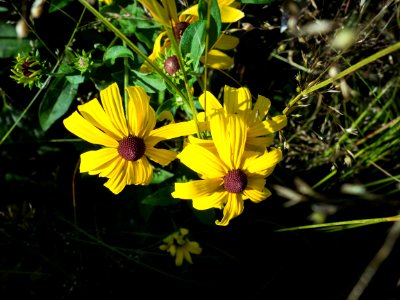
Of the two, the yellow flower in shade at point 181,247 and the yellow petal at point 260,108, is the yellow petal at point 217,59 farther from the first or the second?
the yellow flower in shade at point 181,247

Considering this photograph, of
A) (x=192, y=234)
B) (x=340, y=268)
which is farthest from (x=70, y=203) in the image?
(x=340, y=268)

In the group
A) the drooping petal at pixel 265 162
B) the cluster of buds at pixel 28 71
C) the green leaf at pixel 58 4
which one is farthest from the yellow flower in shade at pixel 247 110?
the green leaf at pixel 58 4

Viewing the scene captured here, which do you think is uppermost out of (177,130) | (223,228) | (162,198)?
(177,130)

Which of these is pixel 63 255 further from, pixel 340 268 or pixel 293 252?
pixel 340 268

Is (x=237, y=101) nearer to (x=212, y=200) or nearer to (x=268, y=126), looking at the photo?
(x=268, y=126)

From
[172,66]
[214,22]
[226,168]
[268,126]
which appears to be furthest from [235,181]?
[214,22]

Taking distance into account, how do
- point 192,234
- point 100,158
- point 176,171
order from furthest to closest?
1. point 192,234
2. point 176,171
3. point 100,158
